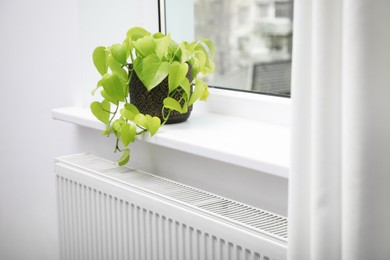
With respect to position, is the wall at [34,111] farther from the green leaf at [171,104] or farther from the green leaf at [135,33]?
the green leaf at [171,104]

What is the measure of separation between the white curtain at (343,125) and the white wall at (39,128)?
603 mm

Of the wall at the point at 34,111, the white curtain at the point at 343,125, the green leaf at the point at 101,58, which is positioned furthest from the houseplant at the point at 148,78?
the white curtain at the point at 343,125

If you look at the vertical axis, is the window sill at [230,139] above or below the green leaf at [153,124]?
below

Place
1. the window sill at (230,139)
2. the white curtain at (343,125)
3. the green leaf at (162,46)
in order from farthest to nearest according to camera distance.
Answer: the green leaf at (162,46) < the window sill at (230,139) < the white curtain at (343,125)

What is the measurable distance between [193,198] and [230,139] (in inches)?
6.1

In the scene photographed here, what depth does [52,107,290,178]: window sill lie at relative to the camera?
4.06 ft

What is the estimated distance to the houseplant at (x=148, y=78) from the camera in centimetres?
148

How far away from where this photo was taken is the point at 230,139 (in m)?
1.41

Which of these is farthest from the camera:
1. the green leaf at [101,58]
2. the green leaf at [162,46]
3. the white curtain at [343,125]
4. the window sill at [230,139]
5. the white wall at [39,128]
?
the white wall at [39,128]

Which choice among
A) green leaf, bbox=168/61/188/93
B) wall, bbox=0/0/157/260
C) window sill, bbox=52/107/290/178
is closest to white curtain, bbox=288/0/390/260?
window sill, bbox=52/107/290/178

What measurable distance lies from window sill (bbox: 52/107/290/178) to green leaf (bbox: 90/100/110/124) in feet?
0.17

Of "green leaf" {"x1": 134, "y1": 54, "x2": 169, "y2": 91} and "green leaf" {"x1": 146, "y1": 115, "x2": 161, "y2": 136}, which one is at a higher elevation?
"green leaf" {"x1": 134, "y1": 54, "x2": 169, "y2": 91}

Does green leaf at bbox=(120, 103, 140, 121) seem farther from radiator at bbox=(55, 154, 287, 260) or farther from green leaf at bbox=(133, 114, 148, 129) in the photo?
radiator at bbox=(55, 154, 287, 260)

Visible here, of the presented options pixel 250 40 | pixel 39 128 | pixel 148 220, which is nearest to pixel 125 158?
pixel 148 220
